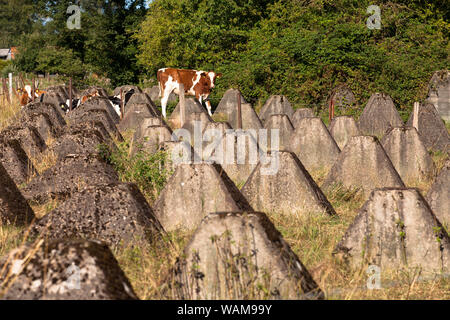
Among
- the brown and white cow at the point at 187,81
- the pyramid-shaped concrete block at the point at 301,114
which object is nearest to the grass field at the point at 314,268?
the pyramid-shaped concrete block at the point at 301,114

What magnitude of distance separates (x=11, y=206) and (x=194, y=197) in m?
1.59

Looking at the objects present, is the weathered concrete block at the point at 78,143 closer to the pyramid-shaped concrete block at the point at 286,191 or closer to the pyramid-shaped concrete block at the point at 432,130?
the pyramid-shaped concrete block at the point at 286,191

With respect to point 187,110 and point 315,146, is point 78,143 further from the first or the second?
point 187,110

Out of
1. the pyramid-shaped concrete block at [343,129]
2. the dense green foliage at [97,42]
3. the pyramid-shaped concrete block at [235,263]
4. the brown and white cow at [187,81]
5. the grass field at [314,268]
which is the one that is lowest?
the grass field at [314,268]

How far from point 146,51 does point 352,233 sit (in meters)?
22.1

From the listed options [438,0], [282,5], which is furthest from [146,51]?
[438,0]

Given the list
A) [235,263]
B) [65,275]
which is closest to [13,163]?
[235,263]

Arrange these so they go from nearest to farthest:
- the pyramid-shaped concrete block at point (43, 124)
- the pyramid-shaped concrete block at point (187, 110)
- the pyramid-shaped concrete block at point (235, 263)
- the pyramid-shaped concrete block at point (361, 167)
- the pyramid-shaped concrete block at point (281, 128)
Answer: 1. the pyramid-shaped concrete block at point (235, 263)
2. the pyramid-shaped concrete block at point (361, 167)
3. the pyramid-shaped concrete block at point (43, 124)
4. the pyramid-shaped concrete block at point (281, 128)
5. the pyramid-shaped concrete block at point (187, 110)

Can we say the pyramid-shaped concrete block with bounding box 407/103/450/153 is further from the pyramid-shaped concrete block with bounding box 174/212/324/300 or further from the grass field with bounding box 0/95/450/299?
the pyramid-shaped concrete block with bounding box 174/212/324/300

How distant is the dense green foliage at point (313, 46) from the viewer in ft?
50.6

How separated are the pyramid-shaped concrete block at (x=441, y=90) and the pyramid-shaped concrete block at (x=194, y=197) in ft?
36.2

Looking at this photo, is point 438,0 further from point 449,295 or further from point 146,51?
point 449,295

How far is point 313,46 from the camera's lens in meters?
15.5

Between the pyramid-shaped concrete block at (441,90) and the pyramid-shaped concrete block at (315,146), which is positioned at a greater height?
the pyramid-shaped concrete block at (441,90)
